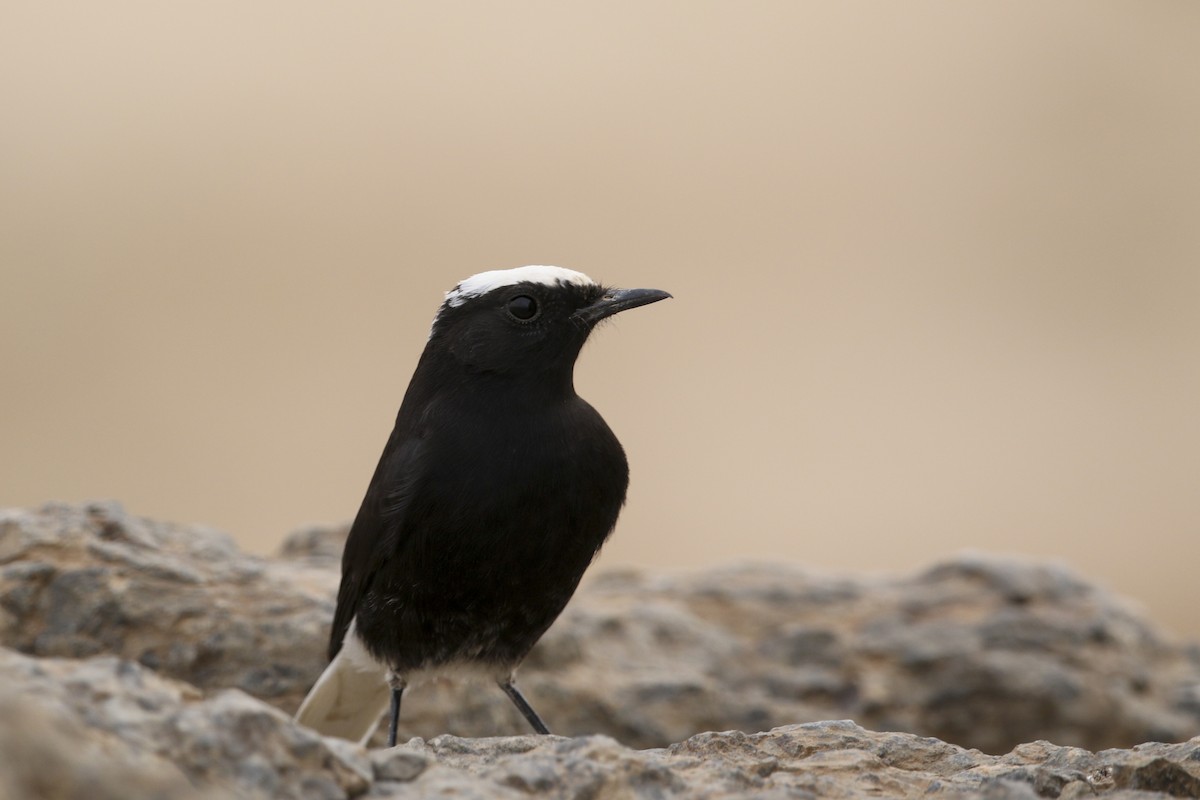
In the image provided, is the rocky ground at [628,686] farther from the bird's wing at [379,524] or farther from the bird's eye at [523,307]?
the bird's eye at [523,307]

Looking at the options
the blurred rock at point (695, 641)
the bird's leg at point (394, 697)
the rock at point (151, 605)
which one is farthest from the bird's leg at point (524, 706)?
the rock at point (151, 605)

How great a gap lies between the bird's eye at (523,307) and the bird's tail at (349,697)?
1.51m

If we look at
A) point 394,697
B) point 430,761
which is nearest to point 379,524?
point 394,697

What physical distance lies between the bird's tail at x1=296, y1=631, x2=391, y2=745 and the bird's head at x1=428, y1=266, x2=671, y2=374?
1.32m

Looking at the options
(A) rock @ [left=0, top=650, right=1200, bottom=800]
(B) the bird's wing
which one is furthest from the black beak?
(A) rock @ [left=0, top=650, right=1200, bottom=800]

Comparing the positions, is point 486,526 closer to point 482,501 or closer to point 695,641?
point 482,501

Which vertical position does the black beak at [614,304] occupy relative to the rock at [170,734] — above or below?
above

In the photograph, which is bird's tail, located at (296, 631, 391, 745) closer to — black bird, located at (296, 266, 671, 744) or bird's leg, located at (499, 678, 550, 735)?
black bird, located at (296, 266, 671, 744)

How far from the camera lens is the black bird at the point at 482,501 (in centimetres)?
513

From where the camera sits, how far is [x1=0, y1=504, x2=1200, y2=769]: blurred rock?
5895 mm

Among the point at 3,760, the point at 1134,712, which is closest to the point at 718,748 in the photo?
the point at 3,760

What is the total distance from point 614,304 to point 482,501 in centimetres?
110

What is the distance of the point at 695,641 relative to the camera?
7.59 metres

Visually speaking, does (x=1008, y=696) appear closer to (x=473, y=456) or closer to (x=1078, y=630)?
(x=1078, y=630)
